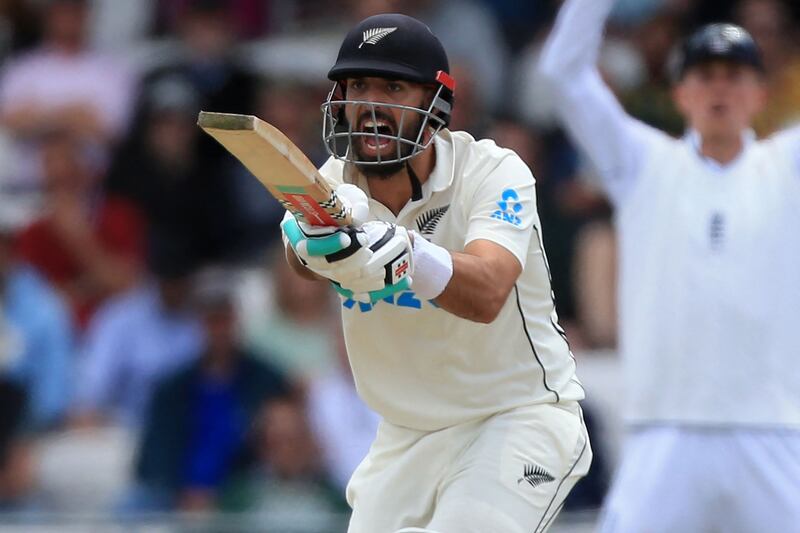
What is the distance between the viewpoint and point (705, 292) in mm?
5676

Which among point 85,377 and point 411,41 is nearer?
point 411,41

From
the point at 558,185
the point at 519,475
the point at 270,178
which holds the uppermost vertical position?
the point at 270,178

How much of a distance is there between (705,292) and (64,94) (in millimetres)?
4564

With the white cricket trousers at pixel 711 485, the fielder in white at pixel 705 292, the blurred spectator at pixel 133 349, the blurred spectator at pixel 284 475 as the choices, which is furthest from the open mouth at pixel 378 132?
the blurred spectator at pixel 133 349

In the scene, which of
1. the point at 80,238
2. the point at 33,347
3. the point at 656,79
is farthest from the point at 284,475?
the point at 656,79

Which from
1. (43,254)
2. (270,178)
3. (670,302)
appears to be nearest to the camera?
(270,178)

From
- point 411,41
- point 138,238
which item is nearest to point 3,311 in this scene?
point 138,238

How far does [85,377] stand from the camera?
8.10 metres

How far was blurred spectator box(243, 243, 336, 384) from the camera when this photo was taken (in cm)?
784

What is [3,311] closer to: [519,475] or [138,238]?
[138,238]

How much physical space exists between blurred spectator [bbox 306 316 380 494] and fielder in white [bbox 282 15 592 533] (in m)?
3.02

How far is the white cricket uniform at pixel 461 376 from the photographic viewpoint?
162 inches

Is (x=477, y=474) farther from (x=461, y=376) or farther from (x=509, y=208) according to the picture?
(x=509, y=208)

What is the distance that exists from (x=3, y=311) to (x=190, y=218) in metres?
1.16
